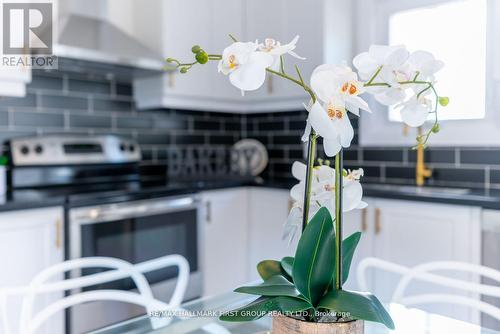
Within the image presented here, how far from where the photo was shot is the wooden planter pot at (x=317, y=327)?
2.01 ft

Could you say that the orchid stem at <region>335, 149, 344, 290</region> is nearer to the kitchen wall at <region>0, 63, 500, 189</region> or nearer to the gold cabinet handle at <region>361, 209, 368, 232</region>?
the gold cabinet handle at <region>361, 209, 368, 232</region>

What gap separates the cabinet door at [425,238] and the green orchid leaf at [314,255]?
1.33 m

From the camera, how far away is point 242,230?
2682 millimetres

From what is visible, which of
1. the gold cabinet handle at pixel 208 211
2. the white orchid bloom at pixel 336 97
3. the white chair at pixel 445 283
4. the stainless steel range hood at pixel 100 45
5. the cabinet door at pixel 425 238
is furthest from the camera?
the gold cabinet handle at pixel 208 211

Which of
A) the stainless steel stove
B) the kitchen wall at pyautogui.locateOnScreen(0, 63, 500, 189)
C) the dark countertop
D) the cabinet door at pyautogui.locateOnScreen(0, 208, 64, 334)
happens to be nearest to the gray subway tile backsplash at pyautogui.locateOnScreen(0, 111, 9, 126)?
the kitchen wall at pyautogui.locateOnScreen(0, 63, 500, 189)

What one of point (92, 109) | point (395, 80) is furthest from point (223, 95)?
point (395, 80)

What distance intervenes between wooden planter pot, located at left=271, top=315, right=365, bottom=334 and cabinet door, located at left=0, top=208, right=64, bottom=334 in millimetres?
1455

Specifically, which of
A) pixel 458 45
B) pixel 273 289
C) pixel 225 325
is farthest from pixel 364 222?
pixel 273 289

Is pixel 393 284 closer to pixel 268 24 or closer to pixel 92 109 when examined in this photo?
pixel 268 24

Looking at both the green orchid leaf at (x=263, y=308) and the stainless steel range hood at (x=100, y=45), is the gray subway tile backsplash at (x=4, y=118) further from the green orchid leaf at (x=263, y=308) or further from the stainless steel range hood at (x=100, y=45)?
the green orchid leaf at (x=263, y=308)

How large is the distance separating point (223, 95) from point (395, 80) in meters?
2.37

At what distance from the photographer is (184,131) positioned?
3072mm

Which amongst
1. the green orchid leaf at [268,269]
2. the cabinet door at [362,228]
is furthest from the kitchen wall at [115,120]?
the green orchid leaf at [268,269]

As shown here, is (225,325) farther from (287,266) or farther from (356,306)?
(356,306)
